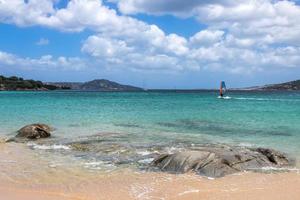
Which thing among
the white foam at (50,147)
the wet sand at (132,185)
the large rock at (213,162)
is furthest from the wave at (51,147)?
the large rock at (213,162)

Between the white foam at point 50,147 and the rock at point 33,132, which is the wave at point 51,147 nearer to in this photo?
the white foam at point 50,147

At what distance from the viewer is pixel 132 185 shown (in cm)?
1401

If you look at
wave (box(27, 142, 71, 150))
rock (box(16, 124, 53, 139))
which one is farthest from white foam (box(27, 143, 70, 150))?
rock (box(16, 124, 53, 139))

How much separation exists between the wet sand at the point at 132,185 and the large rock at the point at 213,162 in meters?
0.60

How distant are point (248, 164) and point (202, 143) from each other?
776 cm

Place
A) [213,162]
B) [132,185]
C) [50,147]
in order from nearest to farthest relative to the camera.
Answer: [132,185] < [213,162] < [50,147]

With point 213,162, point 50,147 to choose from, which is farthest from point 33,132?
point 213,162

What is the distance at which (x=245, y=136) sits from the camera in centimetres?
2881

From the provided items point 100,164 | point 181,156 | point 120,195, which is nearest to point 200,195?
point 120,195

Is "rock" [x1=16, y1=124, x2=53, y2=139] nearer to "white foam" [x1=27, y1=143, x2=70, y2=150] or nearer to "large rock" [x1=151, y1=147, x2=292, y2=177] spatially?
"white foam" [x1=27, y1=143, x2=70, y2=150]

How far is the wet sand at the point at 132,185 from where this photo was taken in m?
12.6

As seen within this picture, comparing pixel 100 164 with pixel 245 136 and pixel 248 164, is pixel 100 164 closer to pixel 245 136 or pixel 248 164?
pixel 248 164

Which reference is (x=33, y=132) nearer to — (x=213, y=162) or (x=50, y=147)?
(x=50, y=147)

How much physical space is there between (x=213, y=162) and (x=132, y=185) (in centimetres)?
353
